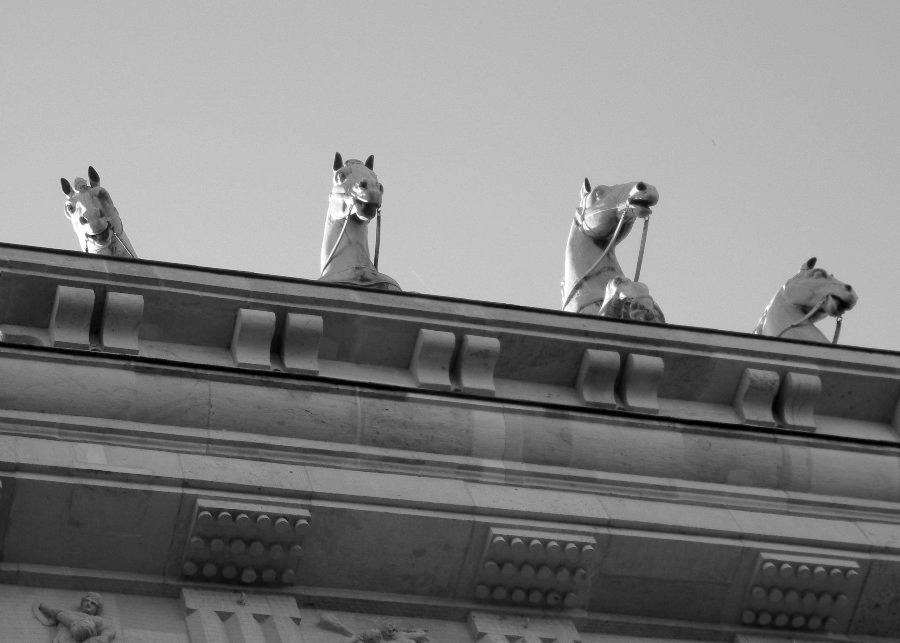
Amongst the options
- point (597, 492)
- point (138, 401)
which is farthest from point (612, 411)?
point (138, 401)

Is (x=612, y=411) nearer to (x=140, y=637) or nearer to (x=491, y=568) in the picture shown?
(x=491, y=568)

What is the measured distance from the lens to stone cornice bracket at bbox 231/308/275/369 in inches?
738

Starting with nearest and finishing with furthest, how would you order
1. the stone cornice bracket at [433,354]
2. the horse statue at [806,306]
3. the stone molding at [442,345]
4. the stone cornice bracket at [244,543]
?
the stone cornice bracket at [244,543] < the stone molding at [442,345] < the stone cornice bracket at [433,354] < the horse statue at [806,306]

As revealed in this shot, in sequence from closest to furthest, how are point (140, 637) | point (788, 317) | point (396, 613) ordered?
point (140, 637), point (396, 613), point (788, 317)

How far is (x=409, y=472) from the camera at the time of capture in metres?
18.2

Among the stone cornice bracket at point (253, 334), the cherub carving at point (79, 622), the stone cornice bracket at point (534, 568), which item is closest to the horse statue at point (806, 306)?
the stone cornice bracket at point (534, 568)

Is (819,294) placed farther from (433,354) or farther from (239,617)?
(239,617)

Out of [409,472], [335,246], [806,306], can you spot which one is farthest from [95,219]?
[806,306]

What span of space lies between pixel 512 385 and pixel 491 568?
187 cm

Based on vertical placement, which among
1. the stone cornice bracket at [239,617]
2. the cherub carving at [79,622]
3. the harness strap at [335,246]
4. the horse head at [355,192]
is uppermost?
the horse head at [355,192]

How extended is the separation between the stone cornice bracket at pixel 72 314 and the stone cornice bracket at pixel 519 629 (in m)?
3.29

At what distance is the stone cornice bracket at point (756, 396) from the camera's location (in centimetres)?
2005

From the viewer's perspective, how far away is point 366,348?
1919 cm

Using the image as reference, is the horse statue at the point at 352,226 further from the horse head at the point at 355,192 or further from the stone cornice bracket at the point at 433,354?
the stone cornice bracket at the point at 433,354
